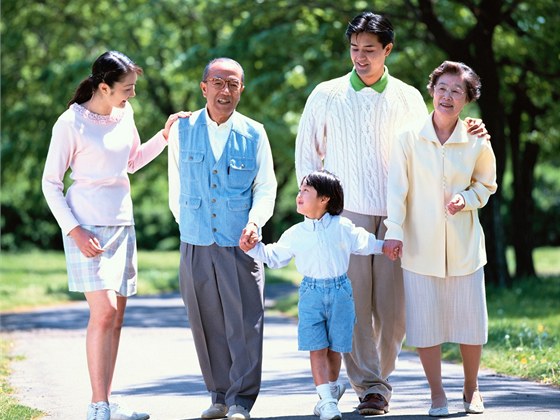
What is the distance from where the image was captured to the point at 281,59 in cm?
2055

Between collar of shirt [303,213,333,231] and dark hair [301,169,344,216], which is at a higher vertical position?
dark hair [301,169,344,216]

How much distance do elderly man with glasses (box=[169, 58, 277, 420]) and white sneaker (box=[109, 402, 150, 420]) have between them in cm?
43

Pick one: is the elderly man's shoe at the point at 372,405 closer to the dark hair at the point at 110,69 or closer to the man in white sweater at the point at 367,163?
the man in white sweater at the point at 367,163

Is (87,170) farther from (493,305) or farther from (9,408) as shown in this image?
(493,305)

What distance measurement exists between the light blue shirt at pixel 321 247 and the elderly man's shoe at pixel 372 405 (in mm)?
776

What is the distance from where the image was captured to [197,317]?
7293mm

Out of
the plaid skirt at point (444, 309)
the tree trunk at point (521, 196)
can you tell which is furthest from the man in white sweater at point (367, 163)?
the tree trunk at point (521, 196)

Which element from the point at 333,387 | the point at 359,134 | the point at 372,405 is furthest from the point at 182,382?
the point at 359,134

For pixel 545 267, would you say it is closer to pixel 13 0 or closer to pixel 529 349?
pixel 13 0

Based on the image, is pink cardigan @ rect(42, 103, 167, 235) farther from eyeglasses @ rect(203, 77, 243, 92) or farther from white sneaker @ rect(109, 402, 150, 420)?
white sneaker @ rect(109, 402, 150, 420)

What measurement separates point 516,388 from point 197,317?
2.44m

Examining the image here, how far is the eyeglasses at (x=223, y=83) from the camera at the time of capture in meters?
7.11

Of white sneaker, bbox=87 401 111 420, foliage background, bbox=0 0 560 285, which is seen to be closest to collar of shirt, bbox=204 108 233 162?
white sneaker, bbox=87 401 111 420

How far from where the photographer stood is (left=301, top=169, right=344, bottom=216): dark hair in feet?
23.2
